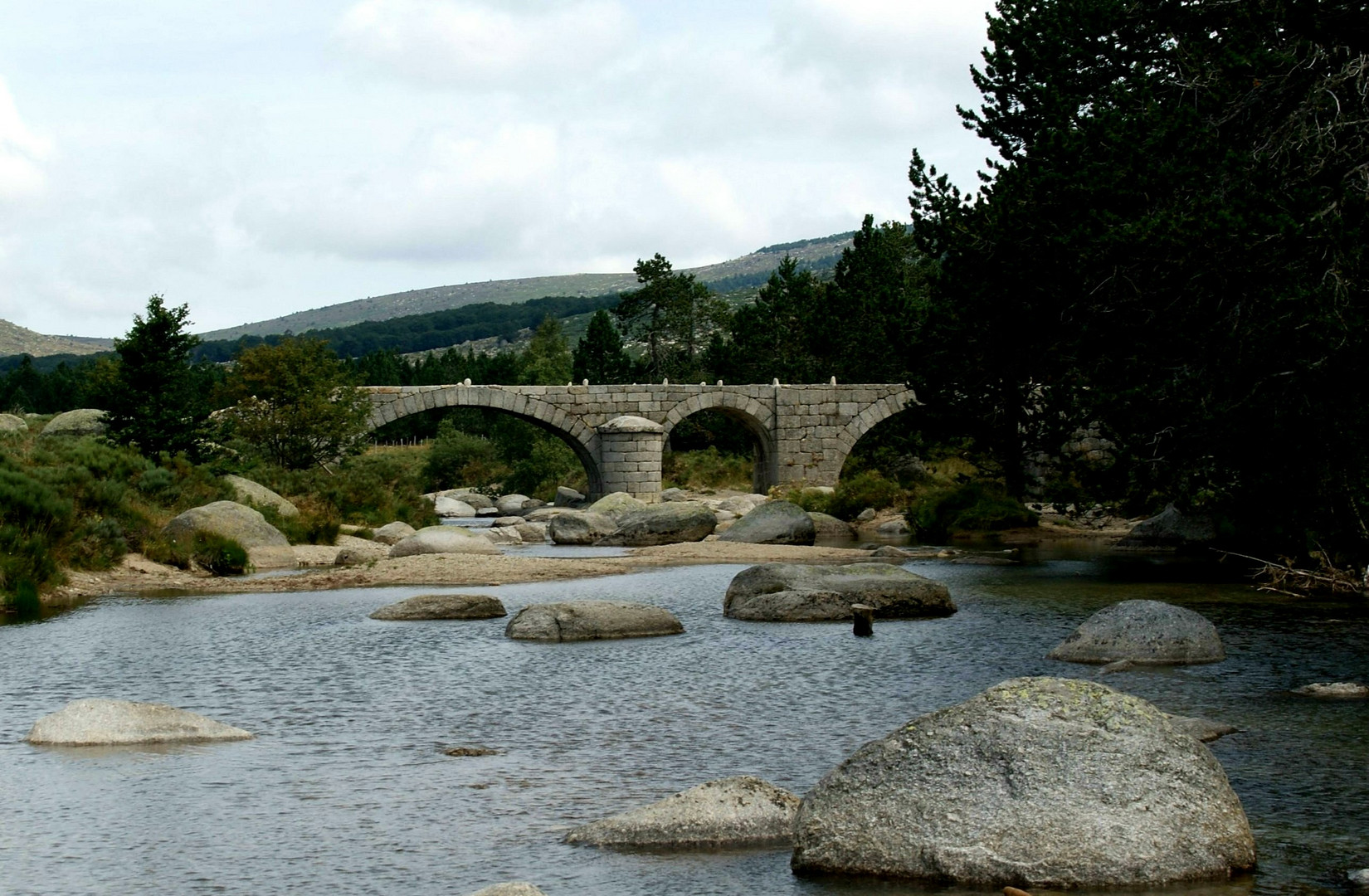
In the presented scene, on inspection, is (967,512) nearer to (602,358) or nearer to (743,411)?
(743,411)

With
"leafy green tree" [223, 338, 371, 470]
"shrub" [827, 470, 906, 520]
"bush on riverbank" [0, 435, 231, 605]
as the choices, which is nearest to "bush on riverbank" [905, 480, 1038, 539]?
"shrub" [827, 470, 906, 520]


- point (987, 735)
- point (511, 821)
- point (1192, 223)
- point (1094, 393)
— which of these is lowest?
point (511, 821)

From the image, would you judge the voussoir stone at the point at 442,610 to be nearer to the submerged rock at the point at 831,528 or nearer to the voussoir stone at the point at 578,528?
the voussoir stone at the point at 578,528

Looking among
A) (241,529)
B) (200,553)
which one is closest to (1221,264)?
(200,553)

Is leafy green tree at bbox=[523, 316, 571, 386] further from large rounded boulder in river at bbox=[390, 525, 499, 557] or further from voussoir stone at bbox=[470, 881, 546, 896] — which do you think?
voussoir stone at bbox=[470, 881, 546, 896]

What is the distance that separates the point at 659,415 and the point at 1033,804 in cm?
4471

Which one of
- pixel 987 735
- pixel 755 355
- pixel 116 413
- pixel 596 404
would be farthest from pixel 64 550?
pixel 755 355

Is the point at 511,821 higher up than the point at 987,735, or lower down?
lower down

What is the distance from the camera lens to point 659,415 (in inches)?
2021

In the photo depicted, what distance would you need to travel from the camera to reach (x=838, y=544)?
30.1 m

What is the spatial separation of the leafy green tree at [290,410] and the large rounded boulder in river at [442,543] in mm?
9554

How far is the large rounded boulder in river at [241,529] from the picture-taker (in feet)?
78.8

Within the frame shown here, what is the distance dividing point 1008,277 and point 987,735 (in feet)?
62.3

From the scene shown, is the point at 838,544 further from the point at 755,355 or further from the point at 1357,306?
the point at 755,355
